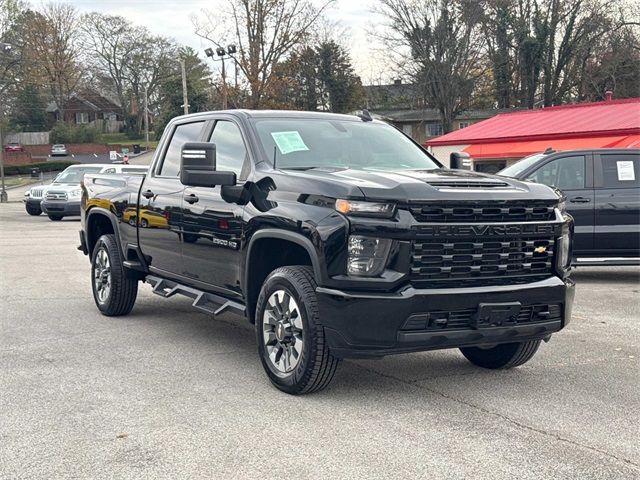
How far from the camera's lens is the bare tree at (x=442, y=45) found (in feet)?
163

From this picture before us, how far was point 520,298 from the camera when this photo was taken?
4902 mm

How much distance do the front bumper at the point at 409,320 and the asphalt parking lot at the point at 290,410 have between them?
44 centimetres

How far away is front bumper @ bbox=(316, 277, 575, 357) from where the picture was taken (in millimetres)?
4609

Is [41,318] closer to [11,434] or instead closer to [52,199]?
[11,434]

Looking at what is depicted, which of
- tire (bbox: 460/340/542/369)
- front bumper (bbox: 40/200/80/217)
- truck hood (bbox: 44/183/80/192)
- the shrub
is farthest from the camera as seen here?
the shrub

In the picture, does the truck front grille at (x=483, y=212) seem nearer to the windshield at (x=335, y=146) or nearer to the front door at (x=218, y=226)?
the windshield at (x=335, y=146)

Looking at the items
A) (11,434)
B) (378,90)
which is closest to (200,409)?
(11,434)

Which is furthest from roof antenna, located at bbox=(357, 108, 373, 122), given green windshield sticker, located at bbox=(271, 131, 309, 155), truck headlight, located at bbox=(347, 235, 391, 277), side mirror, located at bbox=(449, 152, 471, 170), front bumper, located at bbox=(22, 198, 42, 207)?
front bumper, located at bbox=(22, 198, 42, 207)

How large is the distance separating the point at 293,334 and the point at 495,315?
1.30 meters


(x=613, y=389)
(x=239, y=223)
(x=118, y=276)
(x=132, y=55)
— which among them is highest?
(x=132, y=55)

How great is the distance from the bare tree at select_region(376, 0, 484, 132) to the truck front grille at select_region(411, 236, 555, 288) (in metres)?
46.9

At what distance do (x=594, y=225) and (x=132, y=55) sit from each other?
265ft

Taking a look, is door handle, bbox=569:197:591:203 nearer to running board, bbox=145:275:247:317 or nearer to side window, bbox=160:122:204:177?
side window, bbox=160:122:204:177

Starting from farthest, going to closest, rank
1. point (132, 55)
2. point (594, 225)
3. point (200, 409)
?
point (132, 55)
point (594, 225)
point (200, 409)
